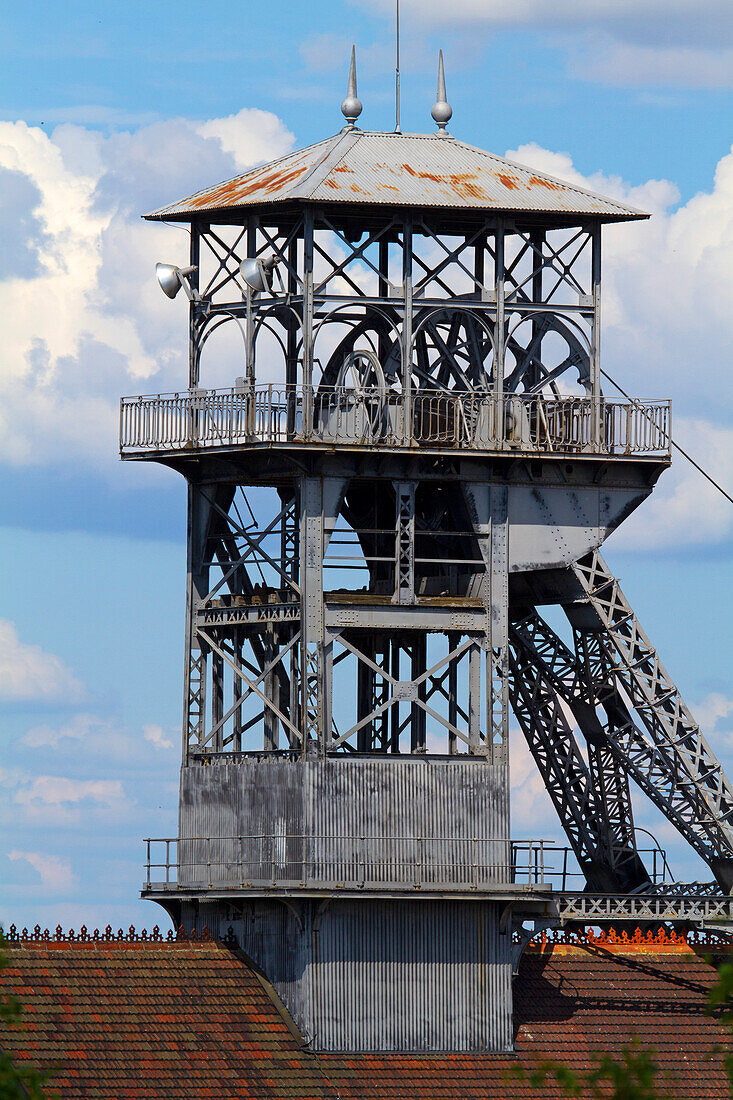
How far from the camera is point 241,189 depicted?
53469 millimetres

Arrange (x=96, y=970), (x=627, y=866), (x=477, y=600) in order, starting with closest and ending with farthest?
1. (x=96, y=970)
2. (x=477, y=600)
3. (x=627, y=866)

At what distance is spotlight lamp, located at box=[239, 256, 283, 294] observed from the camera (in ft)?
168

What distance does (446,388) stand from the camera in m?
53.8

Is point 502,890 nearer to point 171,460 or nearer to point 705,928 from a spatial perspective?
point 705,928

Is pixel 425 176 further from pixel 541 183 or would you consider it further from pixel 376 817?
pixel 376 817

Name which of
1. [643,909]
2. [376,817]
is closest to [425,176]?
[376,817]

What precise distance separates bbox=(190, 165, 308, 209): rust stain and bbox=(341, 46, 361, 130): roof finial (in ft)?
7.42

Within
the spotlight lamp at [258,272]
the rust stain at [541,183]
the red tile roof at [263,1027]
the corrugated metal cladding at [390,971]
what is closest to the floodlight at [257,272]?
the spotlight lamp at [258,272]

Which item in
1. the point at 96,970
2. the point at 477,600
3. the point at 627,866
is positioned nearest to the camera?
the point at 96,970

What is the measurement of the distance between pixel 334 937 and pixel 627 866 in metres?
10.2

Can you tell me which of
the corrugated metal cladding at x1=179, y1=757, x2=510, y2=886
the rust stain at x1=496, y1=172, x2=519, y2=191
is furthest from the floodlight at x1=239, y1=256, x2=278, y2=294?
the corrugated metal cladding at x1=179, y1=757, x2=510, y2=886

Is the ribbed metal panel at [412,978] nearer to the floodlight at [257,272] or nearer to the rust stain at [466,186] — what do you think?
the floodlight at [257,272]

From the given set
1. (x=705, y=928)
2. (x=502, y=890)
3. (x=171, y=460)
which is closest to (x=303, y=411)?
(x=171, y=460)

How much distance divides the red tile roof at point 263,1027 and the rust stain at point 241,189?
1576cm
